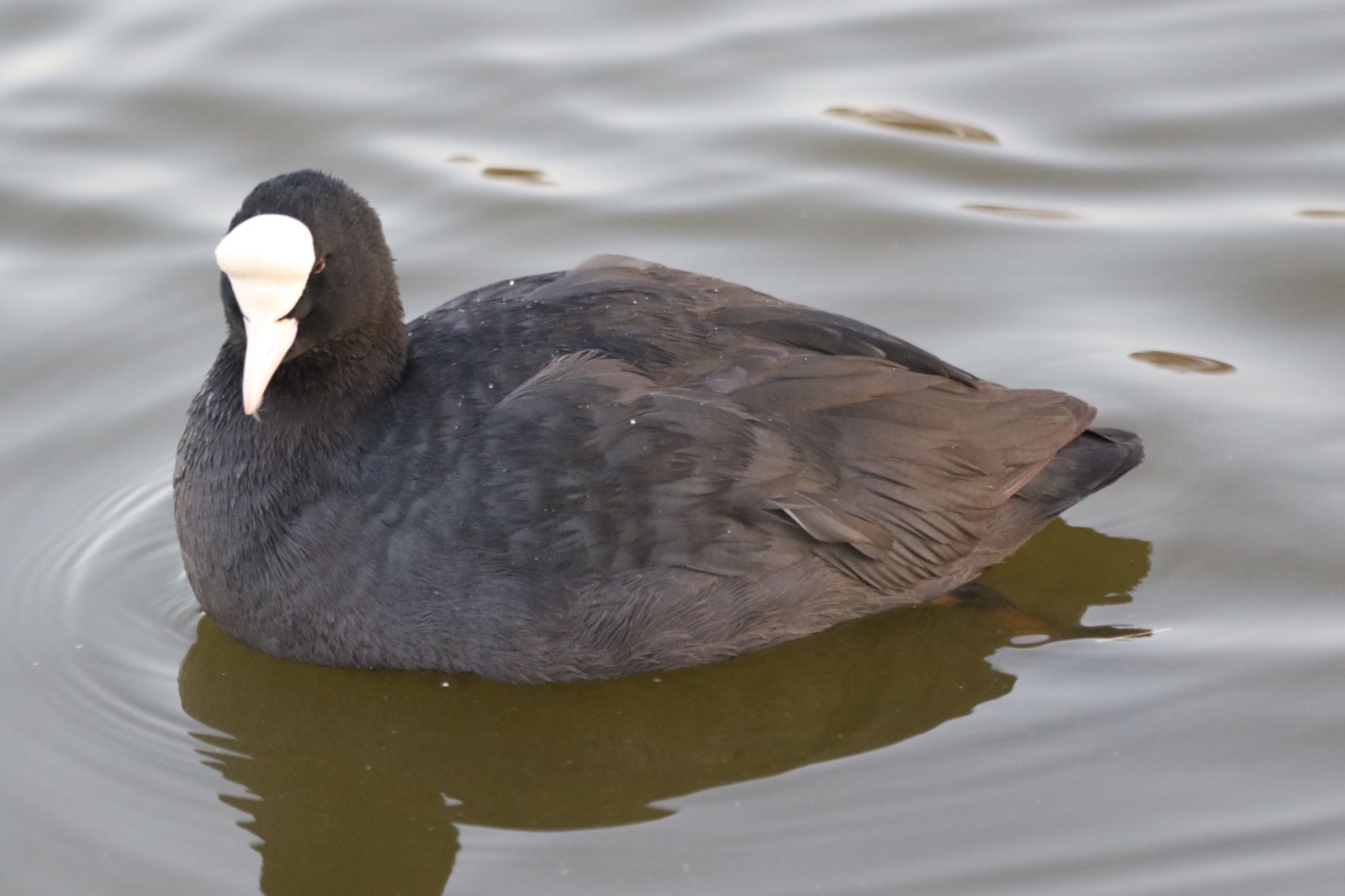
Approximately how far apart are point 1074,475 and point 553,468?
1.69 meters

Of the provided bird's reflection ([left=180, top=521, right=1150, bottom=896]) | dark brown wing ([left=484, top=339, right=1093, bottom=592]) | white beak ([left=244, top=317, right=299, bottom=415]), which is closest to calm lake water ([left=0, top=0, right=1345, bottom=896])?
bird's reflection ([left=180, top=521, right=1150, bottom=896])

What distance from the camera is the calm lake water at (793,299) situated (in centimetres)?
498

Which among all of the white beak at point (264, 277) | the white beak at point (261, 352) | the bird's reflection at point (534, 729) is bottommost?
the bird's reflection at point (534, 729)

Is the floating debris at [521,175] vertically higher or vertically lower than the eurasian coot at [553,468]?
higher

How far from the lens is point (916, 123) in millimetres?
8406

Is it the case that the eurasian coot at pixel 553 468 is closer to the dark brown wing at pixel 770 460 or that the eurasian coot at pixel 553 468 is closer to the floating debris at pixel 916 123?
the dark brown wing at pixel 770 460

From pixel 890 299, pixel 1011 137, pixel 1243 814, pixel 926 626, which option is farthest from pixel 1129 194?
pixel 1243 814

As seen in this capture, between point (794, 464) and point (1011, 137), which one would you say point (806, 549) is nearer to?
point (794, 464)

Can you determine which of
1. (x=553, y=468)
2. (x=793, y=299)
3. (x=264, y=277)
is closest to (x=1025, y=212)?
(x=793, y=299)

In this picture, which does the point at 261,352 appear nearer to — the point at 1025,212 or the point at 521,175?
the point at 521,175

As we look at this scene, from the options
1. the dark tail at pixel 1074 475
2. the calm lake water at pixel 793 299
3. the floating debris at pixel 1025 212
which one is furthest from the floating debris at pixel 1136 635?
the floating debris at pixel 1025 212

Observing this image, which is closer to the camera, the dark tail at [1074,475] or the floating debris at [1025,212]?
the dark tail at [1074,475]

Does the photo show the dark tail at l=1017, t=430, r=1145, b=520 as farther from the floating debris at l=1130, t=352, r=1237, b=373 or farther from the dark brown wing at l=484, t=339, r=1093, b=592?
the floating debris at l=1130, t=352, r=1237, b=373

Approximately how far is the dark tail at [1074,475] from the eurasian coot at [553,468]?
0.09 m
